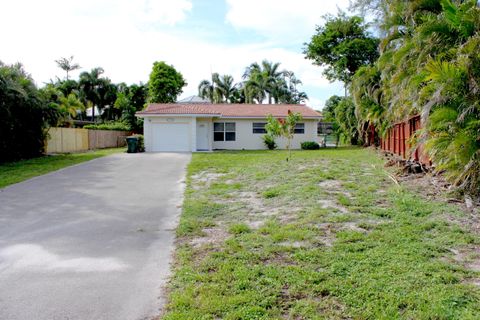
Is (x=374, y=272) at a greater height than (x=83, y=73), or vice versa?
(x=83, y=73)

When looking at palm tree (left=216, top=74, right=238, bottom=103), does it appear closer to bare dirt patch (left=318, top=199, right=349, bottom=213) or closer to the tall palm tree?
the tall palm tree

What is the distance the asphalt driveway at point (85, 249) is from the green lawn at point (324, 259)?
348 mm

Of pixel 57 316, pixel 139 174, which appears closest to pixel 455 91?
pixel 57 316

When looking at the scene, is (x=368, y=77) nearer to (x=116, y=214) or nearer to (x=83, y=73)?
(x=116, y=214)

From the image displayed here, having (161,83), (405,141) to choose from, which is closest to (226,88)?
(161,83)

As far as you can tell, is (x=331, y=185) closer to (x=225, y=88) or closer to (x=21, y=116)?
(x=21, y=116)

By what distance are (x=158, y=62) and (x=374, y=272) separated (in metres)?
41.3

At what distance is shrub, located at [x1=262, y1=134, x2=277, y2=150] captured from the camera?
25562 millimetres

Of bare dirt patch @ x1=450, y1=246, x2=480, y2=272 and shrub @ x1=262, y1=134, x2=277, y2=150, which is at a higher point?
shrub @ x1=262, y1=134, x2=277, y2=150

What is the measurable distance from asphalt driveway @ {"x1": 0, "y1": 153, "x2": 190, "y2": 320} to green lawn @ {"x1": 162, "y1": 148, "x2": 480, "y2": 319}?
0.35 m

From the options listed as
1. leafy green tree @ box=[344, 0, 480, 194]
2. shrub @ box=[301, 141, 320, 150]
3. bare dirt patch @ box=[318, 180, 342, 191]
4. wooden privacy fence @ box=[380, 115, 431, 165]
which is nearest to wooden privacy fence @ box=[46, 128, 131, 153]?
shrub @ box=[301, 141, 320, 150]

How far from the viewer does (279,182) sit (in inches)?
384

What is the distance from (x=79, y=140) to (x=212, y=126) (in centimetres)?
896

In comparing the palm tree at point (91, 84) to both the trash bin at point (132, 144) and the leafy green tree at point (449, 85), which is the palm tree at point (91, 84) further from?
the leafy green tree at point (449, 85)
